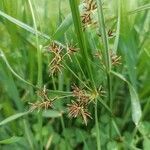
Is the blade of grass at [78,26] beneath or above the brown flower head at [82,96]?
above

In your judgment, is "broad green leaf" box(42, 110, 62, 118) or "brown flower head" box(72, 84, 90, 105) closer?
"brown flower head" box(72, 84, 90, 105)

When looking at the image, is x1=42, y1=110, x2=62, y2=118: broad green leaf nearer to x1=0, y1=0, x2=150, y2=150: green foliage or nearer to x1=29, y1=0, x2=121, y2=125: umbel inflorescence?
x1=0, y1=0, x2=150, y2=150: green foliage

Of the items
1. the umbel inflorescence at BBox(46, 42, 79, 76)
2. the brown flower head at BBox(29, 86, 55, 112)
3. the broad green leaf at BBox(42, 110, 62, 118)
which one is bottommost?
the broad green leaf at BBox(42, 110, 62, 118)

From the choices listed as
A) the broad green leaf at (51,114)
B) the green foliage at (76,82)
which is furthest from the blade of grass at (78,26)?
the broad green leaf at (51,114)

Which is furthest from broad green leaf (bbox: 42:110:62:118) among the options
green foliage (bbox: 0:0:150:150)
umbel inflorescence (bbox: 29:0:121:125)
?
umbel inflorescence (bbox: 29:0:121:125)

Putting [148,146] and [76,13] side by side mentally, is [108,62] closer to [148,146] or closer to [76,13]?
[76,13]

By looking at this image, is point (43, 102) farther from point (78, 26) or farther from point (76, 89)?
point (78, 26)

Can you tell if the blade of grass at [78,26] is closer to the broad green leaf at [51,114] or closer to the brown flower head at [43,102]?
the brown flower head at [43,102]

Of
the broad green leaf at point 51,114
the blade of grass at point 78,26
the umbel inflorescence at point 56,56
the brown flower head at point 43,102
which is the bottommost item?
the broad green leaf at point 51,114

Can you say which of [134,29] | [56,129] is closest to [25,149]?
[56,129]

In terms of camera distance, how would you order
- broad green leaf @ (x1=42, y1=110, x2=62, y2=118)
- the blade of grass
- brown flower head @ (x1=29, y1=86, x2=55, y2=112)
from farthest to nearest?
broad green leaf @ (x1=42, y1=110, x2=62, y2=118)
brown flower head @ (x1=29, y1=86, x2=55, y2=112)
the blade of grass

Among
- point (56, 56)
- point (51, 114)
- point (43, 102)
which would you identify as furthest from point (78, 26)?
point (51, 114)
